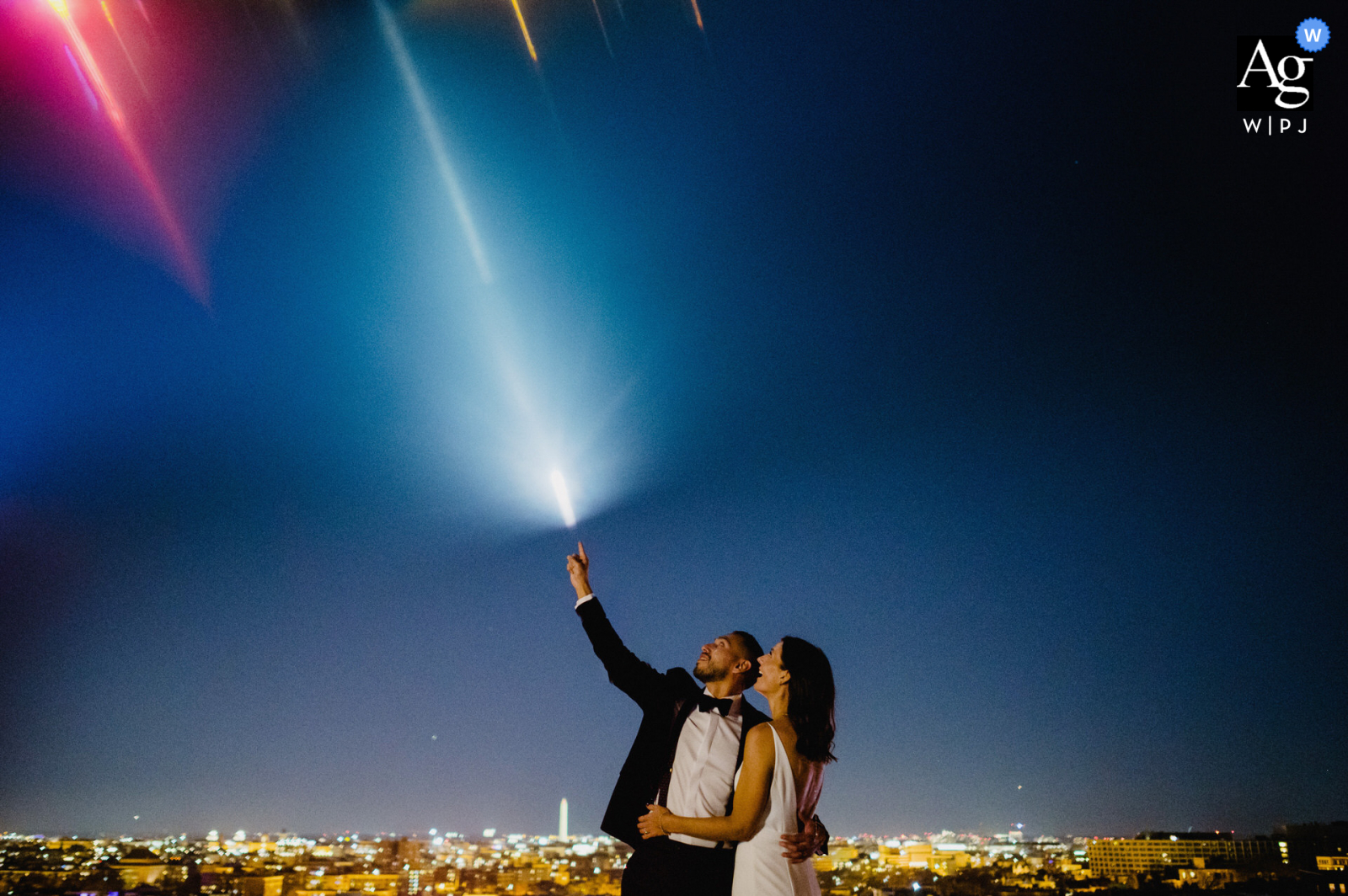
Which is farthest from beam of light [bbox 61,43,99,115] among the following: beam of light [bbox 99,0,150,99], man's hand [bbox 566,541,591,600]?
man's hand [bbox 566,541,591,600]

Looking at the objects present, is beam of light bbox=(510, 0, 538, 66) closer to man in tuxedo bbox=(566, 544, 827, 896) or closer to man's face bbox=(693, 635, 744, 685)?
man in tuxedo bbox=(566, 544, 827, 896)

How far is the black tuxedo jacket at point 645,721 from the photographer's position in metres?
3.28

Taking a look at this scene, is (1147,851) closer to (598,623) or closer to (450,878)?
(450,878)

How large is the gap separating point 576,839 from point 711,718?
17748 mm

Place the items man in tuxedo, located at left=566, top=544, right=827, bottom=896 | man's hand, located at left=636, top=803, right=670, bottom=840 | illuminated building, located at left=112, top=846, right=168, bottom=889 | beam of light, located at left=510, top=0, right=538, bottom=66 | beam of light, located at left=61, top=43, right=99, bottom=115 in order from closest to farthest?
man's hand, located at left=636, top=803, right=670, bottom=840, man in tuxedo, located at left=566, top=544, right=827, bottom=896, beam of light, located at left=61, top=43, right=99, bottom=115, beam of light, located at left=510, top=0, right=538, bottom=66, illuminated building, located at left=112, top=846, right=168, bottom=889

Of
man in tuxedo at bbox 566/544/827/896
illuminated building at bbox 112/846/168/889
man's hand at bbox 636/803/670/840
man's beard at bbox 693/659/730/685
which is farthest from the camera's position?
illuminated building at bbox 112/846/168/889

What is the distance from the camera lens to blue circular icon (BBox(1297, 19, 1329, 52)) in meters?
9.62

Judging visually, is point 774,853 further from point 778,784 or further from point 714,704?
point 714,704

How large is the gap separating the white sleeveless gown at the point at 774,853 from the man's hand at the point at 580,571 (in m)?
1.27

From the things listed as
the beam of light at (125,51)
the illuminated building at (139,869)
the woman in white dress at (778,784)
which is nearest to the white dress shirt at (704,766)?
the woman in white dress at (778,784)

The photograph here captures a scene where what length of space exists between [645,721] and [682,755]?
1.09 ft

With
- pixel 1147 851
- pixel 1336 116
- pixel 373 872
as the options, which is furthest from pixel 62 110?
pixel 1147 851

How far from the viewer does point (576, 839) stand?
18.8 meters

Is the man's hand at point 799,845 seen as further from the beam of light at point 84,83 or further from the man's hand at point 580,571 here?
the beam of light at point 84,83
